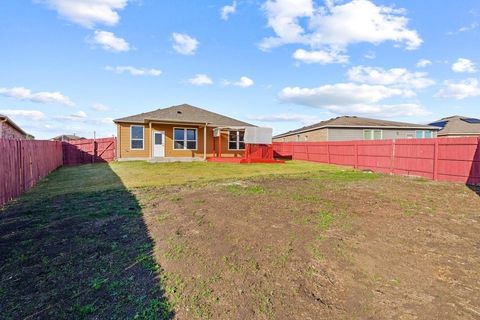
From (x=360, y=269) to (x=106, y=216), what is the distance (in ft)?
15.3

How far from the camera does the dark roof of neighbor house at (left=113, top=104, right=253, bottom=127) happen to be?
62.8 ft

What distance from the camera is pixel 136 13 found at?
12.0m

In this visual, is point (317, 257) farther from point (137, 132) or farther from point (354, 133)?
point (354, 133)

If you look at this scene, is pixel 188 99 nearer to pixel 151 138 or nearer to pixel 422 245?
pixel 151 138

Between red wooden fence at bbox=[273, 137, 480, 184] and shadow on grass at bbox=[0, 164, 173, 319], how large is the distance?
37.2ft

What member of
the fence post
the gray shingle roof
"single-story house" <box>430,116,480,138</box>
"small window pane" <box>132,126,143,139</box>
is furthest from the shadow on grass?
the gray shingle roof

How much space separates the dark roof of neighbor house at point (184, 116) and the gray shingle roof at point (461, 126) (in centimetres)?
2323

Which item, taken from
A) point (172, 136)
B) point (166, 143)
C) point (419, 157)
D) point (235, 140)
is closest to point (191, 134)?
point (172, 136)

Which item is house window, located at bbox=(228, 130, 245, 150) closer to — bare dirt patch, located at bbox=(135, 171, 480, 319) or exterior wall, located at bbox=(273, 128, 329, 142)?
exterior wall, located at bbox=(273, 128, 329, 142)

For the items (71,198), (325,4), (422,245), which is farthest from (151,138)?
(422,245)

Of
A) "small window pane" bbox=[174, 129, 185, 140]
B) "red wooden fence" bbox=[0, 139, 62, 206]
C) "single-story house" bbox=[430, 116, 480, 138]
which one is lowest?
"red wooden fence" bbox=[0, 139, 62, 206]

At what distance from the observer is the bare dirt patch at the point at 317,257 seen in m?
2.57

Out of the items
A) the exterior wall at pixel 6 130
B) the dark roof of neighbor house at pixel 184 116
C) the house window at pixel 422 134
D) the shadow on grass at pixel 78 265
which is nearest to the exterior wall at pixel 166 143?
the dark roof of neighbor house at pixel 184 116

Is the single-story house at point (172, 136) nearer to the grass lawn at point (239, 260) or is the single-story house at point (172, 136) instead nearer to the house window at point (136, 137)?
the house window at point (136, 137)
